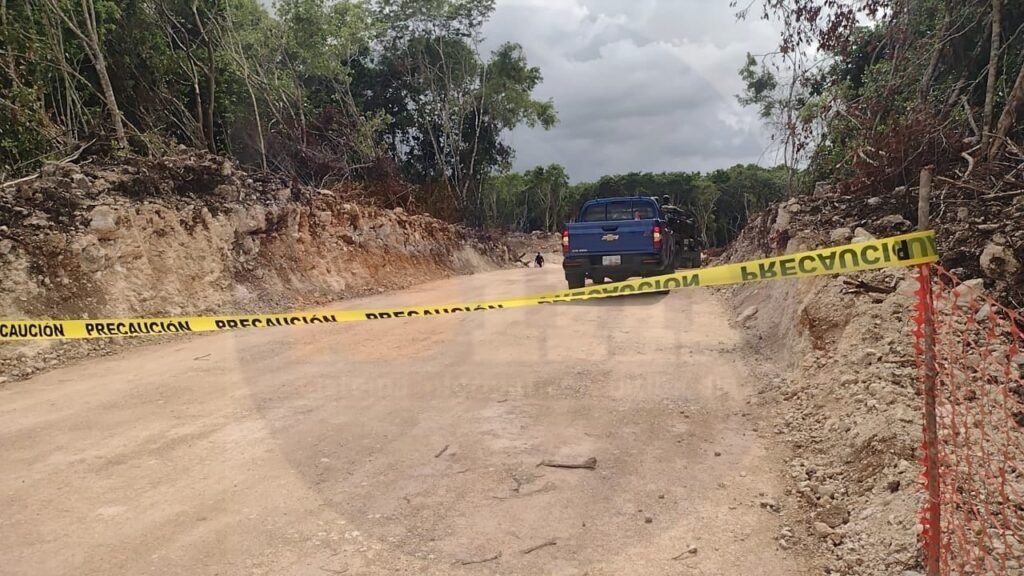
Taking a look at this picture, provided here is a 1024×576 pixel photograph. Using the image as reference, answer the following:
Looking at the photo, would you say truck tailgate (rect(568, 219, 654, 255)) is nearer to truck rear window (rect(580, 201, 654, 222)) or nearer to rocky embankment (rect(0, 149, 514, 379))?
truck rear window (rect(580, 201, 654, 222))

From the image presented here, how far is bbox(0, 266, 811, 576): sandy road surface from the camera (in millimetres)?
3064

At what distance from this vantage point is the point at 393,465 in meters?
4.10

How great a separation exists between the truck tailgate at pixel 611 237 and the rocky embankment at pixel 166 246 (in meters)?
6.03

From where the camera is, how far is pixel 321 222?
49.8 feet

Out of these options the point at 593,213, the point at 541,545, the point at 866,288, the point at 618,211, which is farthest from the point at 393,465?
the point at 593,213

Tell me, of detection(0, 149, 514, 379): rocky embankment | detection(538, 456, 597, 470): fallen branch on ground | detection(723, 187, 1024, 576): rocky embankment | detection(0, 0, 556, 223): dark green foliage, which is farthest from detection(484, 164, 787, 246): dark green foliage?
detection(538, 456, 597, 470): fallen branch on ground

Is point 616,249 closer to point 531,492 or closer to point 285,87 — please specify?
point 531,492

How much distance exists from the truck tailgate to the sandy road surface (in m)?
4.16

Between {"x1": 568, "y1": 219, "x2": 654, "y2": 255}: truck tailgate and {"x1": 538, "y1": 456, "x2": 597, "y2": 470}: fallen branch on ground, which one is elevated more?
{"x1": 568, "y1": 219, "x2": 654, "y2": 255}: truck tailgate

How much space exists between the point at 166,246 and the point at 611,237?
8.02 metres

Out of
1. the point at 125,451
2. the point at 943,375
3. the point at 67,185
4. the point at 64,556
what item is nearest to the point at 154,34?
the point at 67,185

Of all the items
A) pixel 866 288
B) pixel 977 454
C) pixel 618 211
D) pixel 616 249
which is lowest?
pixel 977 454

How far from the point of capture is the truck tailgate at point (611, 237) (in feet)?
37.1

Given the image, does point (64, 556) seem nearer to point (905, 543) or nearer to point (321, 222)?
point (905, 543)
